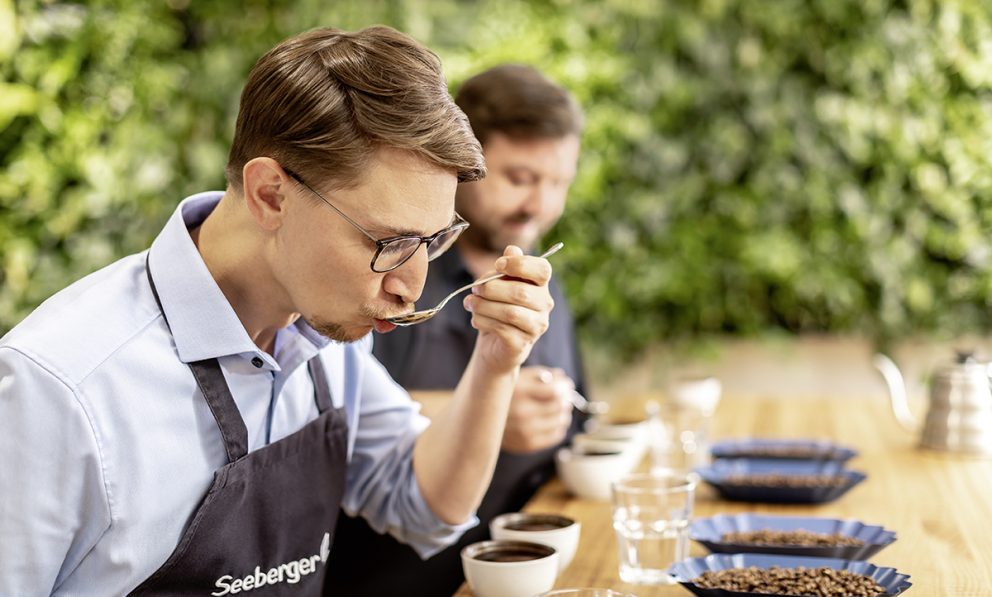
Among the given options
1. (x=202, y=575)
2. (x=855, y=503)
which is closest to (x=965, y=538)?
(x=855, y=503)

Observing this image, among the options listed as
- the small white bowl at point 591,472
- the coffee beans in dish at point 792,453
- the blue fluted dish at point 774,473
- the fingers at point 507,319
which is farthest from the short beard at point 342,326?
the coffee beans in dish at point 792,453

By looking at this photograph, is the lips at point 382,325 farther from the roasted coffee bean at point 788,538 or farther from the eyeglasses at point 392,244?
the roasted coffee bean at point 788,538

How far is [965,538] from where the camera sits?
5.24 ft

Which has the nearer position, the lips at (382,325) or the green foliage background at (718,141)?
the lips at (382,325)

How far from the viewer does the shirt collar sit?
1.25m

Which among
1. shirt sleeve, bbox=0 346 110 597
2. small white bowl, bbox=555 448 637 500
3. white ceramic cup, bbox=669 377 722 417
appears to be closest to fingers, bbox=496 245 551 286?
shirt sleeve, bbox=0 346 110 597

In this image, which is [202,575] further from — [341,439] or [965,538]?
[965,538]

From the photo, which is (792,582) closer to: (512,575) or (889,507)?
(512,575)

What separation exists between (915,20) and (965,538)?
2.76 meters

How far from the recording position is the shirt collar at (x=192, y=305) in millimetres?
1246

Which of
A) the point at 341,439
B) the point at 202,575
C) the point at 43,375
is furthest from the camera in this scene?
the point at 341,439

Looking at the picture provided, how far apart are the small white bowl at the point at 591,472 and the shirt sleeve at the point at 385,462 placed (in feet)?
1.05

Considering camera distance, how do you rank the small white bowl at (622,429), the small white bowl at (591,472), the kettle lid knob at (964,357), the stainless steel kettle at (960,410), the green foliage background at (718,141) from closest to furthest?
the small white bowl at (591,472)
the small white bowl at (622,429)
the stainless steel kettle at (960,410)
the kettle lid knob at (964,357)
the green foliage background at (718,141)

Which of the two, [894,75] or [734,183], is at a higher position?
[894,75]
